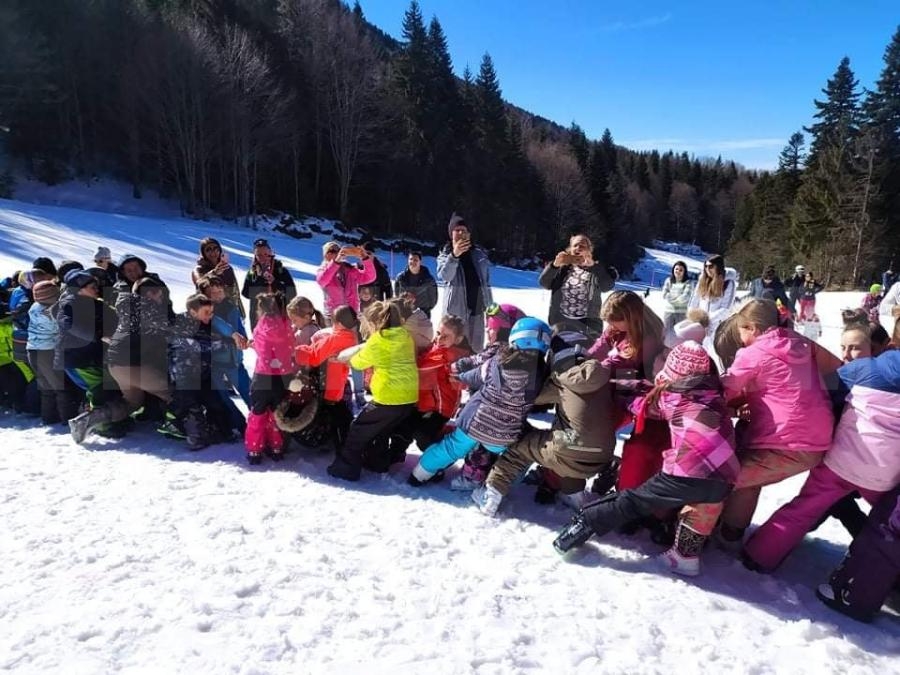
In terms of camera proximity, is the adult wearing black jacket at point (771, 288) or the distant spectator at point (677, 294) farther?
the adult wearing black jacket at point (771, 288)

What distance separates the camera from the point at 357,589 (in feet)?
9.25

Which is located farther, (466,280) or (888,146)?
(888,146)

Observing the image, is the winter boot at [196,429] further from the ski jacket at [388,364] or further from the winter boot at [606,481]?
the winter boot at [606,481]

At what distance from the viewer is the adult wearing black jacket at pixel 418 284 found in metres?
6.27

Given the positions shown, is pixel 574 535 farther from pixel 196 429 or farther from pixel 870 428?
pixel 196 429

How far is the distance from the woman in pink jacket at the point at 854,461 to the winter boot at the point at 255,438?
3.65 metres

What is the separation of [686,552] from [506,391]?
144 cm

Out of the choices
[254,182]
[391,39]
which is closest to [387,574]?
[254,182]

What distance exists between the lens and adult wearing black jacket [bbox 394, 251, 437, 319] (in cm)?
627

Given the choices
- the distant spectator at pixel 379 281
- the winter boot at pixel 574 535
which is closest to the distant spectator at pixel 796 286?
the distant spectator at pixel 379 281

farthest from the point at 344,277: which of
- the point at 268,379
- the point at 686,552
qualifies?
the point at 686,552

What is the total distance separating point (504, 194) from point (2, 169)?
30760mm

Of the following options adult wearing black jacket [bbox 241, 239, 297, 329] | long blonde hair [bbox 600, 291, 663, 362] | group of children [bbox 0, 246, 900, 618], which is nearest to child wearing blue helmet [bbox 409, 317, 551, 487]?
group of children [bbox 0, 246, 900, 618]

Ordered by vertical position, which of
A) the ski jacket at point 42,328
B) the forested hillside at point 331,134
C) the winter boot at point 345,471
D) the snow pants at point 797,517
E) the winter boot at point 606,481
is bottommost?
the winter boot at point 345,471
